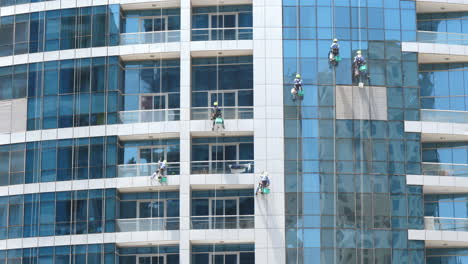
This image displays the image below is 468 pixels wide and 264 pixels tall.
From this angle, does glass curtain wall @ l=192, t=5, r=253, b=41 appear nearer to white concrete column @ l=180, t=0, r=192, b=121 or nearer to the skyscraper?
the skyscraper

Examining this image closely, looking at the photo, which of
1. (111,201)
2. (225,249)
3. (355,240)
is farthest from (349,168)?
(111,201)

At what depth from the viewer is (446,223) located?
7981cm

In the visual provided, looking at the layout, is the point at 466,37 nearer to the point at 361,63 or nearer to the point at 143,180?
the point at 361,63

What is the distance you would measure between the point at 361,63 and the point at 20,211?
26689mm

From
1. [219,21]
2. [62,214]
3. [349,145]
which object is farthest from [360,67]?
[62,214]

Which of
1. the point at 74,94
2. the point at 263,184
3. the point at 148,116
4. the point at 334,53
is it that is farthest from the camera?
the point at 74,94

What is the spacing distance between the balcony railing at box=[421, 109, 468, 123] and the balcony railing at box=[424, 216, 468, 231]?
7.25 metres

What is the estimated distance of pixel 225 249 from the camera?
79250 mm

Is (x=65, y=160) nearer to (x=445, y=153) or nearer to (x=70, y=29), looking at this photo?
(x=70, y=29)

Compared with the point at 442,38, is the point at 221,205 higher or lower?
lower

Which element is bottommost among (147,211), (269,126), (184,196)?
(147,211)

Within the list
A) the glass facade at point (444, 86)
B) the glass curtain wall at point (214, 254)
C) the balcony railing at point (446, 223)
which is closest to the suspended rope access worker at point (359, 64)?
the glass facade at point (444, 86)

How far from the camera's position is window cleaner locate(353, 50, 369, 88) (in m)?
79.8

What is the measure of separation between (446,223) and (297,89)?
1421 cm
